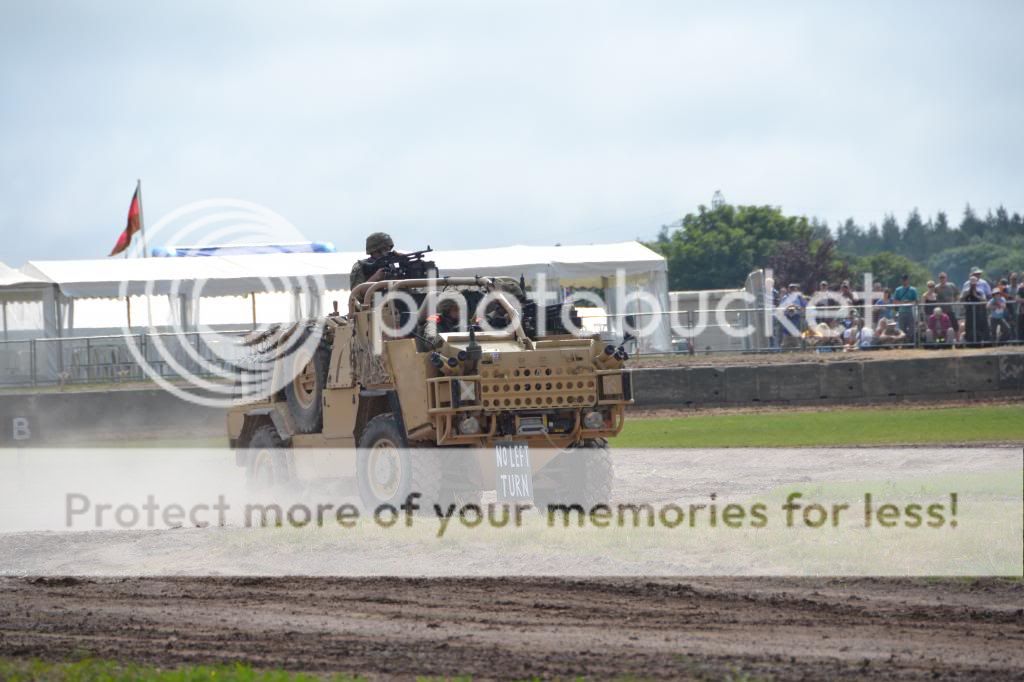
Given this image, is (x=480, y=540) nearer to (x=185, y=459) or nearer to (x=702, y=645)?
(x=702, y=645)

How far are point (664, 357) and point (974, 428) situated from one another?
9.41 meters

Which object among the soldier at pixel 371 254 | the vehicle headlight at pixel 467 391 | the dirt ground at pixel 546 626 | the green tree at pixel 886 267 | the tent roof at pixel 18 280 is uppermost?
the green tree at pixel 886 267

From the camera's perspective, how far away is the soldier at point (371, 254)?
14.5m

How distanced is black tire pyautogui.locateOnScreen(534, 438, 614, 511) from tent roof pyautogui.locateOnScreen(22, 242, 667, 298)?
2113 cm

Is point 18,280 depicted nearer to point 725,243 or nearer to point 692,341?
point 692,341

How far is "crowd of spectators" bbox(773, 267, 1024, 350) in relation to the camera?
28.2m

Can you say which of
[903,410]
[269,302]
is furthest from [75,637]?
[269,302]

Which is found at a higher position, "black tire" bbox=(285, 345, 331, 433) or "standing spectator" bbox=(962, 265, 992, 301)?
"standing spectator" bbox=(962, 265, 992, 301)

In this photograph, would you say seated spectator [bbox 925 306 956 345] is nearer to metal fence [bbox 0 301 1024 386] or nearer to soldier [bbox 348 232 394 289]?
metal fence [bbox 0 301 1024 386]

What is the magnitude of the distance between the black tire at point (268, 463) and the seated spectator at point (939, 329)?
655 inches

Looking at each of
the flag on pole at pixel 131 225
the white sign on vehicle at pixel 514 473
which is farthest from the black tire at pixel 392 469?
the flag on pole at pixel 131 225

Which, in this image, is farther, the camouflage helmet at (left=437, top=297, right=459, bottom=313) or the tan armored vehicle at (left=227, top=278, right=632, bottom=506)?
the camouflage helmet at (left=437, top=297, right=459, bottom=313)

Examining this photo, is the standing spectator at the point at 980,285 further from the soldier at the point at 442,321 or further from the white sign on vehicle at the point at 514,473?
the white sign on vehicle at the point at 514,473

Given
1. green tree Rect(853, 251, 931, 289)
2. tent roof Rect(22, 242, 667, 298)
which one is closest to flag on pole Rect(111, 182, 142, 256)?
tent roof Rect(22, 242, 667, 298)
